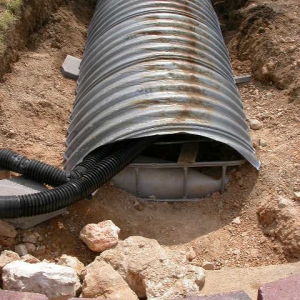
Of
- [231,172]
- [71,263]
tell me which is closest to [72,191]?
[71,263]

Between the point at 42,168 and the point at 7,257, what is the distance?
1467 millimetres

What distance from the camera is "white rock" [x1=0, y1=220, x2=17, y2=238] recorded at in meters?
5.35

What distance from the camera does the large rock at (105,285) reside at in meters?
4.55

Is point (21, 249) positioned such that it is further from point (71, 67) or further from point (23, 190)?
point (71, 67)

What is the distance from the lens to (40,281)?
14.6 feet

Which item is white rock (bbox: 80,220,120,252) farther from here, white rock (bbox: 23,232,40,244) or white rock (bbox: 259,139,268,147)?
white rock (bbox: 259,139,268,147)

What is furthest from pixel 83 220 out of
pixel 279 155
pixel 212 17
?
pixel 212 17

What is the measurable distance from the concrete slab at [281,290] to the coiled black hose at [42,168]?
266 cm

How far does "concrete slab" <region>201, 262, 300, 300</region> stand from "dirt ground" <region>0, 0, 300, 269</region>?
17.7 inches

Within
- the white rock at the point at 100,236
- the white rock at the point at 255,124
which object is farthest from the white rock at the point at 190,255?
the white rock at the point at 255,124

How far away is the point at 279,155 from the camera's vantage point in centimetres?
681

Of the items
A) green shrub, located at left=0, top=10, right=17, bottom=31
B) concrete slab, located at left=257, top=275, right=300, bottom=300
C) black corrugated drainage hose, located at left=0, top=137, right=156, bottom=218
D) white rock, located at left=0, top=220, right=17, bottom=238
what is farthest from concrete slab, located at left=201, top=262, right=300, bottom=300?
green shrub, located at left=0, top=10, right=17, bottom=31

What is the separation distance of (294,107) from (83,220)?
3.67 m

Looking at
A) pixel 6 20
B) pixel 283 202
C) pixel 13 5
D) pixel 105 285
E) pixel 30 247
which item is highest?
pixel 13 5
